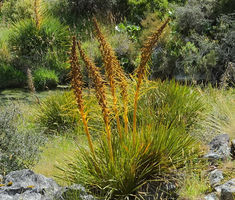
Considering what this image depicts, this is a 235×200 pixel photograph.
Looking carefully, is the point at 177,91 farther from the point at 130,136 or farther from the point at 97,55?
the point at 97,55

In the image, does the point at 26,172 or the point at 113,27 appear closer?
the point at 26,172

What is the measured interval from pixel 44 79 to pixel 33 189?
7805 millimetres

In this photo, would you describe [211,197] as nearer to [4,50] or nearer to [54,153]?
[54,153]

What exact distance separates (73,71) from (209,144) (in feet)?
9.38

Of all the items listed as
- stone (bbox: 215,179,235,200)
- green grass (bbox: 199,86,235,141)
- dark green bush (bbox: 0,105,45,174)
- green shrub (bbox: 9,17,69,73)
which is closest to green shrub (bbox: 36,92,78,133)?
dark green bush (bbox: 0,105,45,174)

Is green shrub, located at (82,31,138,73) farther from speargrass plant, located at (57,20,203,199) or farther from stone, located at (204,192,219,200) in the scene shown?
stone, located at (204,192,219,200)

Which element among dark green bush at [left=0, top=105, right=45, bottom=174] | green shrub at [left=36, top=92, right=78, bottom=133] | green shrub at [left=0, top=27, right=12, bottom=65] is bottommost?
green shrub at [left=0, top=27, right=12, bottom=65]

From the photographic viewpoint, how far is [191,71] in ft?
34.1

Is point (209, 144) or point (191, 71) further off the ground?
point (209, 144)

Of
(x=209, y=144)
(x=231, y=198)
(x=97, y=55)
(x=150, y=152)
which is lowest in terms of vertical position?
(x=97, y=55)

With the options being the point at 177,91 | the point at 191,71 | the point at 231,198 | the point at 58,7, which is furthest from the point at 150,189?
the point at 58,7

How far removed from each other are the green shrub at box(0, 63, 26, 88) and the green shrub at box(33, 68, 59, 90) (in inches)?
18.4

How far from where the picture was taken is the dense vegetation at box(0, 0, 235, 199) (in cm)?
366

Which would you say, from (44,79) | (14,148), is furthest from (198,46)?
(14,148)
